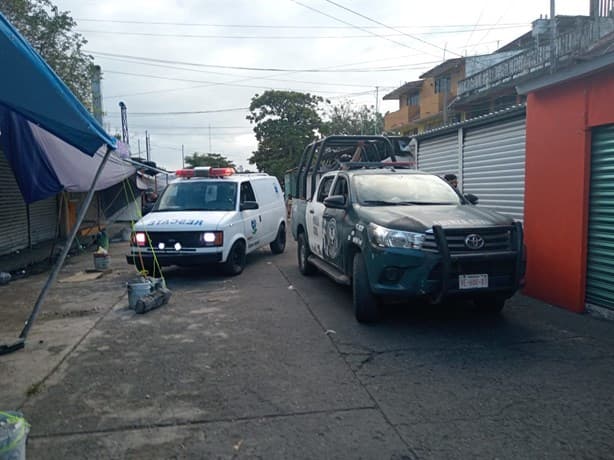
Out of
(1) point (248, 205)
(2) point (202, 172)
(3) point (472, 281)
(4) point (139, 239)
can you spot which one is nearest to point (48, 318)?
(4) point (139, 239)

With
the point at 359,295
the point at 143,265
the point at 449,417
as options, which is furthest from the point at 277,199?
the point at 449,417

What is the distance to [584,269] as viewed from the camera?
625cm

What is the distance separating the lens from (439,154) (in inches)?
427

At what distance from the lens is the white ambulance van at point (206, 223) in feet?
28.7

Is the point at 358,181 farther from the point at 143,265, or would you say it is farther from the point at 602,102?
the point at 143,265

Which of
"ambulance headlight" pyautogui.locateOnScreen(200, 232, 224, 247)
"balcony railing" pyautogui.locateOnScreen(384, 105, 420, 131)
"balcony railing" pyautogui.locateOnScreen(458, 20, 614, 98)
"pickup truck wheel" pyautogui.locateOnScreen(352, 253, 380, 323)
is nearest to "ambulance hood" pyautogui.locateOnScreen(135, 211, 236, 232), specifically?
"ambulance headlight" pyautogui.locateOnScreen(200, 232, 224, 247)

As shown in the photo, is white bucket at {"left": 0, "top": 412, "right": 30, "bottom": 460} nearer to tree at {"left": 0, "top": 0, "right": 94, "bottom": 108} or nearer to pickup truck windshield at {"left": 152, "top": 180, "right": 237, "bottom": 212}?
pickup truck windshield at {"left": 152, "top": 180, "right": 237, "bottom": 212}

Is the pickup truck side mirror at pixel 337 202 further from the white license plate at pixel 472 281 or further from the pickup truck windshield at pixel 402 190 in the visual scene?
the white license plate at pixel 472 281

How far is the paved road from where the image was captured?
329cm

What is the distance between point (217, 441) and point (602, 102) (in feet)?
18.1

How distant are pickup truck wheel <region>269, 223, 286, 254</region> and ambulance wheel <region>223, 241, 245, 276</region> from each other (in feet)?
9.29

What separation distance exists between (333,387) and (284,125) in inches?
1491

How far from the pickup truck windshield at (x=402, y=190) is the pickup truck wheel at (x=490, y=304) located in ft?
4.25

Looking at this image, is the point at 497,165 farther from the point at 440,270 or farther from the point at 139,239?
the point at 139,239
